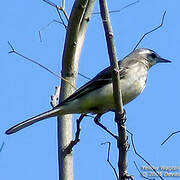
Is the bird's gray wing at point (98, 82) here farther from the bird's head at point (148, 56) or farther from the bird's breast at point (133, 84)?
the bird's head at point (148, 56)

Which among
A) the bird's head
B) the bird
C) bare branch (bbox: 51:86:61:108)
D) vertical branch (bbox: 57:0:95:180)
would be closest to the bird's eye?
the bird's head

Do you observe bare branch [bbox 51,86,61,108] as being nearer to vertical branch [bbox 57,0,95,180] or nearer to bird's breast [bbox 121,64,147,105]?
vertical branch [bbox 57,0,95,180]

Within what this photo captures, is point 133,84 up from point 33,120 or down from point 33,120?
up

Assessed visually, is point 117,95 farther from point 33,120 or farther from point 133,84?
point 133,84

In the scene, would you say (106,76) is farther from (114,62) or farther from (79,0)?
(114,62)

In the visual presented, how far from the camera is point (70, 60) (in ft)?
16.5

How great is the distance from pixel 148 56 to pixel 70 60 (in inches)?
80.0

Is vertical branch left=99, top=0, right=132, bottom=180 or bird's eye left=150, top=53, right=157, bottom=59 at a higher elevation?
bird's eye left=150, top=53, right=157, bottom=59

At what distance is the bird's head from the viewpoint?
665cm

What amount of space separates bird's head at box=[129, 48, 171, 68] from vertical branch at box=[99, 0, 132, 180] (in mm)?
2323

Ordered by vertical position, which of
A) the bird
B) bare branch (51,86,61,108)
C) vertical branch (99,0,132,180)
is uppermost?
the bird

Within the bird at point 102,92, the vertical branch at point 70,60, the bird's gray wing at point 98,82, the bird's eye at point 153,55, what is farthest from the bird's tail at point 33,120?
the bird's eye at point 153,55

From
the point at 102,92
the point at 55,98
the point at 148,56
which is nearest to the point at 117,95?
the point at 55,98

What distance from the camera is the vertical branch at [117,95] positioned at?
12.1ft
